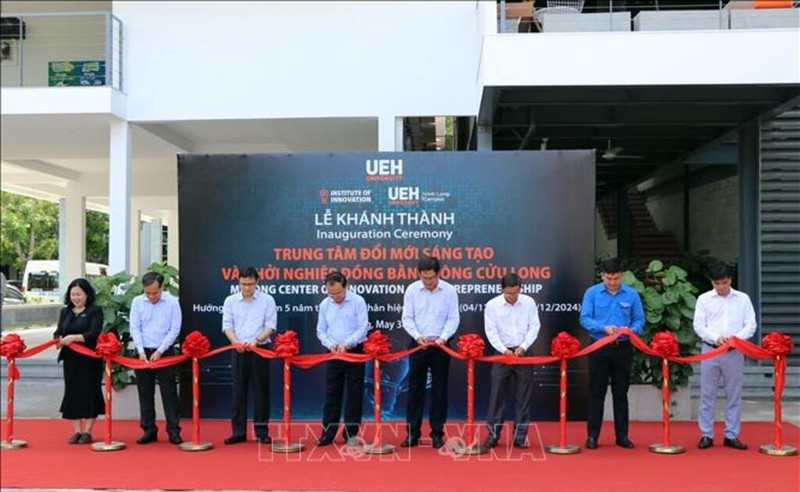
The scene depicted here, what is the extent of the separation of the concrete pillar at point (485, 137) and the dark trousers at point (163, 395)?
19.0 ft

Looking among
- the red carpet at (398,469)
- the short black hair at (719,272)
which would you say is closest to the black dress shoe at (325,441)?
the red carpet at (398,469)

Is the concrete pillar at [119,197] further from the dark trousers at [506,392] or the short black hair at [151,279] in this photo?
Answer: the dark trousers at [506,392]

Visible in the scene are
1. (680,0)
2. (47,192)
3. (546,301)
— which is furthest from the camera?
(47,192)

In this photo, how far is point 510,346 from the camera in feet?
22.9

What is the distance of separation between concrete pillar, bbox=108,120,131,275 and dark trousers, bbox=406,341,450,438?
21.5ft

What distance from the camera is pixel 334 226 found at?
810 cm

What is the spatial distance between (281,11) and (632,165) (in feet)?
31.4

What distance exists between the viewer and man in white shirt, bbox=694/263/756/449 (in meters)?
7.08

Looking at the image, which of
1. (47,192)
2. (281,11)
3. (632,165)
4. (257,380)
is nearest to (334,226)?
(257,380)

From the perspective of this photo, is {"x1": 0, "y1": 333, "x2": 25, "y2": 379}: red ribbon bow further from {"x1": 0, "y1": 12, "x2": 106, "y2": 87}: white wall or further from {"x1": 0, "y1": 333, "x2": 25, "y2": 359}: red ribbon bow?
{"x1": 0, "y1": 12, "x2": 106, "y2": 87}: white wall

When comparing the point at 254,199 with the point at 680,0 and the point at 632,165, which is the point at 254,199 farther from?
the point at 632,165

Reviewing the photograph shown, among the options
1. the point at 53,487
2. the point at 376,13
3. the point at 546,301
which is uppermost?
the point at 376,13

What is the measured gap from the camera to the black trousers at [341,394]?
7.21 metres

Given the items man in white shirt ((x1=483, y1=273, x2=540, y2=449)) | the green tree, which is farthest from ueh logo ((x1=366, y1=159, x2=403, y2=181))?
the green tree
